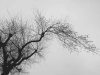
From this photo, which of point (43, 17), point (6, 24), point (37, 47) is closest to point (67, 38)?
point (43, 17)

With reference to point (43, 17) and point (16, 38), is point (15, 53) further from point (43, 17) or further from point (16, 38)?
point (43, 17)

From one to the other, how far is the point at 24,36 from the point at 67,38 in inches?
226

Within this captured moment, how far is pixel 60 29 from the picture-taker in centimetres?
1049

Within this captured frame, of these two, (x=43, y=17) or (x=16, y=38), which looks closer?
(x=43, y=17)

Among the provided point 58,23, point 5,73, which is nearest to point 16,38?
point 5,73

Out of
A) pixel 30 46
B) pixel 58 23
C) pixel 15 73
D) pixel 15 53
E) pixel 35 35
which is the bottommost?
pixel 15 73

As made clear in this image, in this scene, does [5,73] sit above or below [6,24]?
below

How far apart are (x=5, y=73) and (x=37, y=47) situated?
4948 millimetres

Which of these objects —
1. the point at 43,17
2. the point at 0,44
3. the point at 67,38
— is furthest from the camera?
the point at 43,17

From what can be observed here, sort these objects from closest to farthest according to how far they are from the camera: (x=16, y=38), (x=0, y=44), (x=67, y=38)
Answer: (x=67, y=38), (x=0, y=44), (x=16, y=38)

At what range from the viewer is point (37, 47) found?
13.8 m

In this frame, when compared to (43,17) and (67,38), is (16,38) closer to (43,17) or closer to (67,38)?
(43,17)

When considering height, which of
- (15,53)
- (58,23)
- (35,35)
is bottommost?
(15,53)

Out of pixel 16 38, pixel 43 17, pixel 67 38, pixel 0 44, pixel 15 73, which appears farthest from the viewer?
→ pixel 15 73
